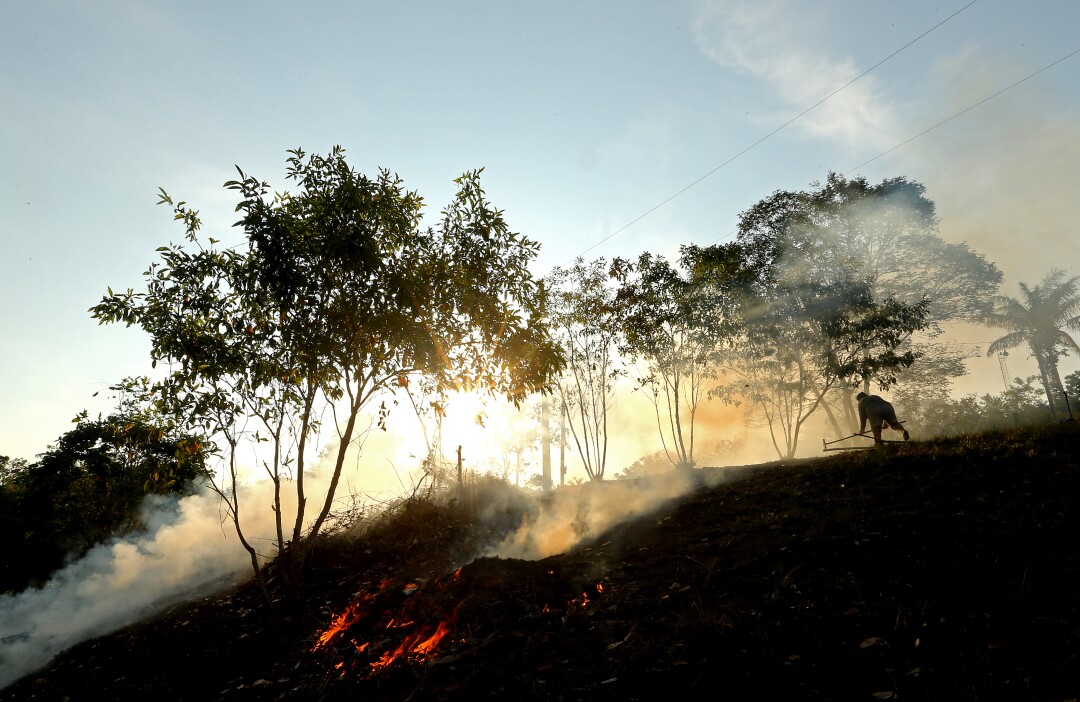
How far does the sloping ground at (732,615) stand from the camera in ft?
14.4

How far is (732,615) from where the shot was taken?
559cm

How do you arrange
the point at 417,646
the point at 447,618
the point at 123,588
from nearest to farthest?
the point at 417,646, the point at 447,618, the point at 123,588

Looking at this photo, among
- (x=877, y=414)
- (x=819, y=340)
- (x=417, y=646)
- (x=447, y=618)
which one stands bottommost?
(x=417, y=646)

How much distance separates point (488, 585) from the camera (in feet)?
25.4

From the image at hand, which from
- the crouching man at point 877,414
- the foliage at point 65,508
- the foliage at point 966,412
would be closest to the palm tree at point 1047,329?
the foliage at point 966,412

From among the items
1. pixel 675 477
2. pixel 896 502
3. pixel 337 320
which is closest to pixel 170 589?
pixel 337 320

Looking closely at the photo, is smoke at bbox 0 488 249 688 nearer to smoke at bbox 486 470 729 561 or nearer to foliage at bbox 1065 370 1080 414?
smoke at bbox 486 470 729 561

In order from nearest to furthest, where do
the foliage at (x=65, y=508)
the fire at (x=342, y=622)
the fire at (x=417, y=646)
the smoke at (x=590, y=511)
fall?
the fire at (x=417, y=646) < the fire at (x=342, y=622) < the smoke at (x=590, y=511) < the foliage at (x=65, y=508)

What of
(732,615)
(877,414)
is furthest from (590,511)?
(877,414)

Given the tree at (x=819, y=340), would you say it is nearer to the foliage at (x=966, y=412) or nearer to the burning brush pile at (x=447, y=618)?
the foliage at (x=966, y=412)

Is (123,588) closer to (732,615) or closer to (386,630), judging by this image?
(386,630)

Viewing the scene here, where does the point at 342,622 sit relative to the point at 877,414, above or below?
below

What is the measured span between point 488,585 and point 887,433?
28.1 metres

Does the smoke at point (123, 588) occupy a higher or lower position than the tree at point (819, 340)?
lower
